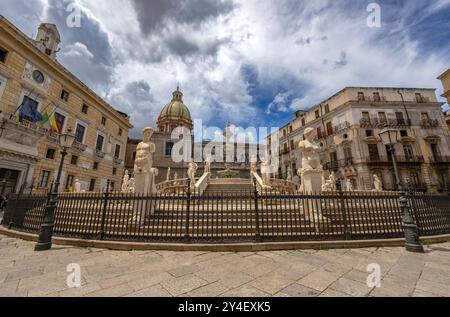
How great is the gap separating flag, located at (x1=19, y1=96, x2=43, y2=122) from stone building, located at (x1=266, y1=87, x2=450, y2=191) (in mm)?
27602

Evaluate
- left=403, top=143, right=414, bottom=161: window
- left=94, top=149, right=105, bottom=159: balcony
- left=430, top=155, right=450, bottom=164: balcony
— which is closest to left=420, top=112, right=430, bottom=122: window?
left=403, top=143, right=414, bottom=161: window

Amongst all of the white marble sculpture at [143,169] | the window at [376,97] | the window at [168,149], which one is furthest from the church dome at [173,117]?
the white marble sculpture at [143,169]

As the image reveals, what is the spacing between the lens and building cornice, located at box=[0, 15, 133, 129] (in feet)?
47.2

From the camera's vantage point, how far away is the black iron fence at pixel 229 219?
16.7 feet

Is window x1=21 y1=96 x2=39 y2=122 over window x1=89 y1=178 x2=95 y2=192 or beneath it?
over

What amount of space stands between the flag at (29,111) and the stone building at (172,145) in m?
18.7

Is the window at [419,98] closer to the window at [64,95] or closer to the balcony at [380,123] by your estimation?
the balcony at [380,123]

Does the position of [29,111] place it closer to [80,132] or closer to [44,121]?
[44,121]

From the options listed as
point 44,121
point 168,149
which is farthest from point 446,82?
point 44,121

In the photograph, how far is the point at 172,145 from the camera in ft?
122

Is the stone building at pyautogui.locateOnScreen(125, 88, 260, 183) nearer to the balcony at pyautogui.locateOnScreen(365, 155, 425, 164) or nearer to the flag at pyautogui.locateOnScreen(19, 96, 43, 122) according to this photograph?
the balcony at pyautogui.locateOnScreen(365, 155, 425, 164)

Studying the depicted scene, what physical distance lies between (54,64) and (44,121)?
20.5ft

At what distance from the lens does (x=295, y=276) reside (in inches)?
124
